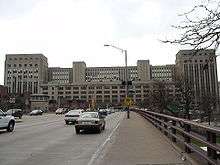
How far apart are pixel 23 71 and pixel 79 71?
37.9 m

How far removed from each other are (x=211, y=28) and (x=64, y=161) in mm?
5887

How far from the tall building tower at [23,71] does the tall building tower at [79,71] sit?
1496 centimetres

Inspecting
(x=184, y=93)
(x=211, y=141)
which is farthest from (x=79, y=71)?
(x=211, y=141)

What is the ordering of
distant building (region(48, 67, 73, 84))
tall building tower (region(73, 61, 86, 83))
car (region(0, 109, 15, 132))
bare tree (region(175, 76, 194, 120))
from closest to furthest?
car (region(0, 109, 15, 132)) < bare tree (region(175, 76, 194, 120)) < tall building tower (region(73, 61, 86, 83)) < distant building (region(48, 67, 73, 84))

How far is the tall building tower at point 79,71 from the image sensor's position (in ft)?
542

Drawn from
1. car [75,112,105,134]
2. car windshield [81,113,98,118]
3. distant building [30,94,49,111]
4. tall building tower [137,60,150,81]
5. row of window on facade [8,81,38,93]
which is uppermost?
tall building tower [137,60,150,81]

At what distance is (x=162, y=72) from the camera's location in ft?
414

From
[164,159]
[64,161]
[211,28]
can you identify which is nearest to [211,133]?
[211,28]

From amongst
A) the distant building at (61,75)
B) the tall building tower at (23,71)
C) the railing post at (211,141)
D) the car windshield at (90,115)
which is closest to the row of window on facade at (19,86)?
the tall building tower at (23,71)

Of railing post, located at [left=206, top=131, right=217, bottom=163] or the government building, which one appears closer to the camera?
railing post, located at [left=206, top=131, right=217, bottom=163]

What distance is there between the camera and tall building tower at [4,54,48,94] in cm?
13525

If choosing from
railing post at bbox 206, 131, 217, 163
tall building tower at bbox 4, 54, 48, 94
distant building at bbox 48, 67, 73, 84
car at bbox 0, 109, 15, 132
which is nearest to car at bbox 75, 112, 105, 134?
car at bbox 0, 109, 15, 132

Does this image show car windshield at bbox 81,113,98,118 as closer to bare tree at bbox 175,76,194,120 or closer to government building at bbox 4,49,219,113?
bare tree at bbox 175,76,194,120

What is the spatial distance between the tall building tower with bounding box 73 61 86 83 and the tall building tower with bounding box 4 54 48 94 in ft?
49.1
